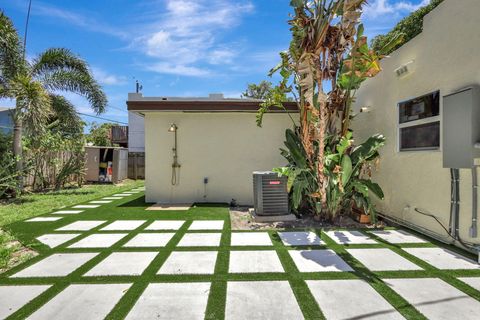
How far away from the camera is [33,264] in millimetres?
3242

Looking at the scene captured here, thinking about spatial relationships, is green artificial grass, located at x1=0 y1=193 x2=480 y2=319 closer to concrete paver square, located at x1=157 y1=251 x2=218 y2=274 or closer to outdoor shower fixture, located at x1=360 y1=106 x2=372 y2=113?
concrete paver square, located at x1=157 y1=251 x2=218 y2=274

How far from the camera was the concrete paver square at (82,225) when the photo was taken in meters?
4.85

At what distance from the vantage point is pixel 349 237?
440 centimetres

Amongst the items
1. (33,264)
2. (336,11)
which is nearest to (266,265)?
(33,264)

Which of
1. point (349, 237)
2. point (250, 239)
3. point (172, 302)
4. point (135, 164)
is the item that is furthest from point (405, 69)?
point (135, 164)

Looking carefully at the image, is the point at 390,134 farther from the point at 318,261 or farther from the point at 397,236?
the point at 318,261

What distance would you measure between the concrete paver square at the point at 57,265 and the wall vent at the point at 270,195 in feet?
10.6

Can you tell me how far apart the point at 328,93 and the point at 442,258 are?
330 cm

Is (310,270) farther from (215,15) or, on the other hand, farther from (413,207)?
(215,15)

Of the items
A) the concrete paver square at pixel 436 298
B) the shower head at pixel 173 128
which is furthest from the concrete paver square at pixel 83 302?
the shower head at pixel 173 128

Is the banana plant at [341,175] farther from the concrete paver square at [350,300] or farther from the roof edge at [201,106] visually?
the concrete paver square at [350,300]

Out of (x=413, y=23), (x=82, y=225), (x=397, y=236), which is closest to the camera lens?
(x=397, y=236)

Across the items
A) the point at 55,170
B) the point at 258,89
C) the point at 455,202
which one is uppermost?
the point at 258,89

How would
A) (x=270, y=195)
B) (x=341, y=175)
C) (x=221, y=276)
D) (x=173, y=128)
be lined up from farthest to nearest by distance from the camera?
(x=173, y=128) < (x=270, y=195) < (x=341, y=175) < (x=221, y=276)
